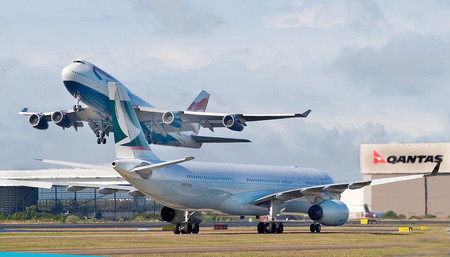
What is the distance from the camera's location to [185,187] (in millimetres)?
45688

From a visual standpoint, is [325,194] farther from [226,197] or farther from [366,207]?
[366,207]

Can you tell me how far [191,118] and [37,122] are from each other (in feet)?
36.7

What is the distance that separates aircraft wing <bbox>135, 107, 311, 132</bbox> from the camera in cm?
5756

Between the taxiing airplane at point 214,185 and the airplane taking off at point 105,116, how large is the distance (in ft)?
17.8

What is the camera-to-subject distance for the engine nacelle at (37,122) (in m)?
60.6

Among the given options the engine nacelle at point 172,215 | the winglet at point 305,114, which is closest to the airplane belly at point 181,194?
the engine nacelle at point 172,215

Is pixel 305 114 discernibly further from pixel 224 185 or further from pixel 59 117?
pixel 59 117

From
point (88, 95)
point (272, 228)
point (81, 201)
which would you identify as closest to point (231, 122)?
point (88, 95)

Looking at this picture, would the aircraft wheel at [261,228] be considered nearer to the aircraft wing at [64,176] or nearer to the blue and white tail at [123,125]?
the blue and white tail at [123,125]

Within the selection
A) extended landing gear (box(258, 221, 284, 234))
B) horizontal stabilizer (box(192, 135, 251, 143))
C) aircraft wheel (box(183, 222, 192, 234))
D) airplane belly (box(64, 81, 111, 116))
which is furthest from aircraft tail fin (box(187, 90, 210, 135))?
aircraft wheel (box(183, 222, 192, 234))

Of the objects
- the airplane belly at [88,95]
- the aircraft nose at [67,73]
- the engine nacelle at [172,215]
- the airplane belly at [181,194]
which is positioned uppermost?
the aircraft nose at [67,73]

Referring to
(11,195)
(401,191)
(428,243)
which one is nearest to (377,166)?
(401,191)

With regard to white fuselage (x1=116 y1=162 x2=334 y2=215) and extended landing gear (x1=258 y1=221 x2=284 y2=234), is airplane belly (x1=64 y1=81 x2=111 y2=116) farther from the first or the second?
extended landing gear (x1=258 y1=221 x2=284 y2=234)

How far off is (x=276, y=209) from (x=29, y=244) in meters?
20.5
